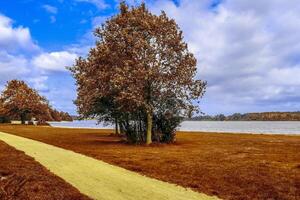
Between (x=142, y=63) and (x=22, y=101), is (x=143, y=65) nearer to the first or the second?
(x=142, y=63)

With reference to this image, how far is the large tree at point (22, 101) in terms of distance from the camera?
92.2 meters

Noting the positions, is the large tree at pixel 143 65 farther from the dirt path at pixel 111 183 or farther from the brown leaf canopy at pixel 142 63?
the dirt path at pixel 111 183

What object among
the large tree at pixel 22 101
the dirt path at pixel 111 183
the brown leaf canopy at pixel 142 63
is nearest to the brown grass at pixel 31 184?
the dirt path at pixel 111 183

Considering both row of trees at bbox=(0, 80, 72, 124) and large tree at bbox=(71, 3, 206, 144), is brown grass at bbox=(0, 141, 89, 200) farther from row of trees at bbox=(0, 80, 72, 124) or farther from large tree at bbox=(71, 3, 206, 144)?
row of trees at bbox=(0, 80, 72, 124)

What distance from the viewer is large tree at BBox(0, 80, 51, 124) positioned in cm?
9225

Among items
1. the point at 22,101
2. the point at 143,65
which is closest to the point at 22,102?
the point at 22,101

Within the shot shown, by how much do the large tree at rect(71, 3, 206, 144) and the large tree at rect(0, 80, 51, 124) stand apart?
6335cm

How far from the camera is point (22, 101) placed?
9188 centimetres

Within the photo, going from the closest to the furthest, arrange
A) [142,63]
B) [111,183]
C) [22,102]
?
[111,183] → [142,63] → [22,102]

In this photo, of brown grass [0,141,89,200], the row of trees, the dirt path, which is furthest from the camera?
the row of trees

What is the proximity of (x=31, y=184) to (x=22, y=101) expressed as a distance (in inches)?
3240

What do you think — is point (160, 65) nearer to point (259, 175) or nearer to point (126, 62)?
point (126, 62)

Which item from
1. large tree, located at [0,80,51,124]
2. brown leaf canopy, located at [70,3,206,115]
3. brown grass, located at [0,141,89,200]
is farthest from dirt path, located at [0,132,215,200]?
large tree, located at [0,80,51,124]

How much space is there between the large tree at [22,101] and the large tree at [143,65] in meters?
63.4
